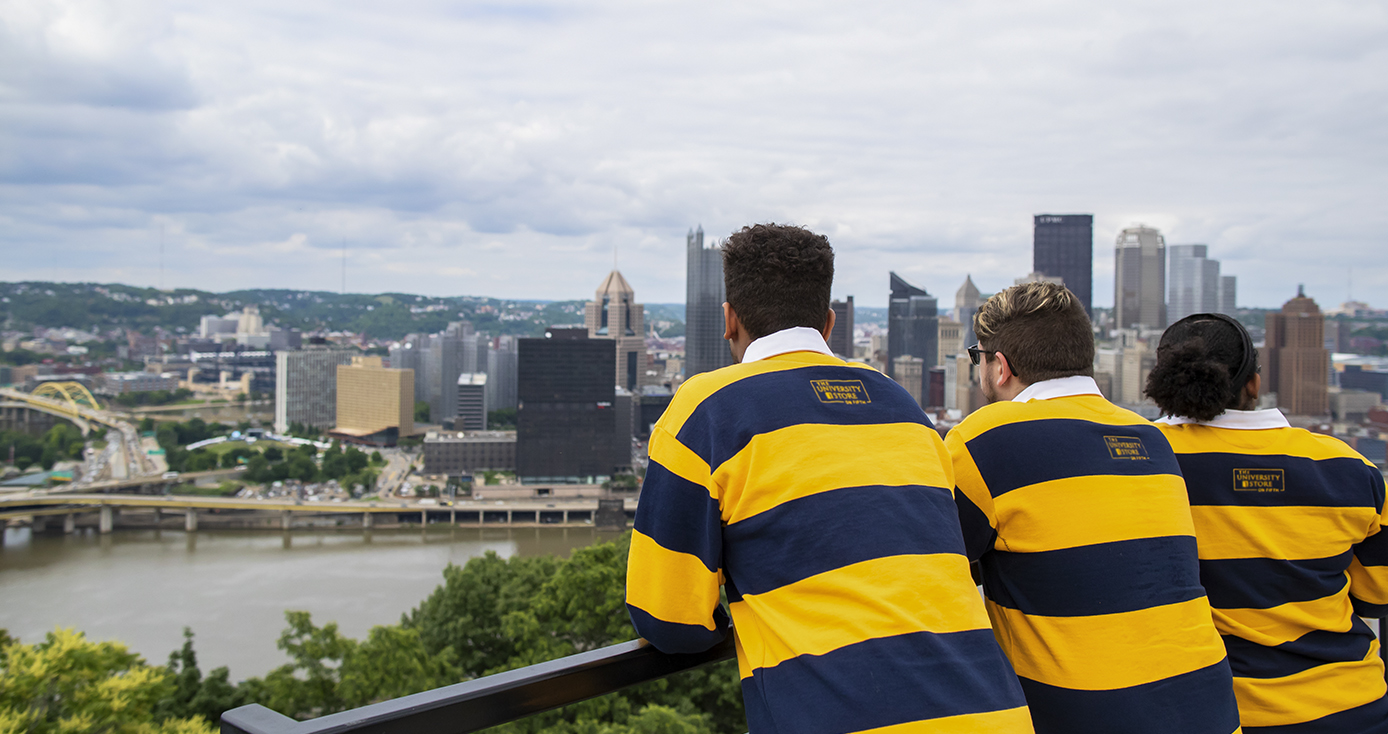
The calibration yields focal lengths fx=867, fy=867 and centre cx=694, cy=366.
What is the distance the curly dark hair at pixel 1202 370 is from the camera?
127cm

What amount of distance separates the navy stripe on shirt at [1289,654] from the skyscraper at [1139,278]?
37.6 meters

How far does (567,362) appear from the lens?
29750 mm

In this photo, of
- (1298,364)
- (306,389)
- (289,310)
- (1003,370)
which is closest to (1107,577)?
(1003,370)

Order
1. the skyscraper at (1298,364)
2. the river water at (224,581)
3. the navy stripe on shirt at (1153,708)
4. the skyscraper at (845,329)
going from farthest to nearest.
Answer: the skyscraper at (845,329) → the skyscraper at (1298,364) → the river water at (224,581) → the navy stripe on shirt at (1153,708)

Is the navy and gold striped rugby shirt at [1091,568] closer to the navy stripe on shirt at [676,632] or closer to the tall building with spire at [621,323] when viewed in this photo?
the navy stripe on shirt at [676,632]

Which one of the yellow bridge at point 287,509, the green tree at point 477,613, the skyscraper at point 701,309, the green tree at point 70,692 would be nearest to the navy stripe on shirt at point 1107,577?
the green tree at point 70,692

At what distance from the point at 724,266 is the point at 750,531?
0.33 m

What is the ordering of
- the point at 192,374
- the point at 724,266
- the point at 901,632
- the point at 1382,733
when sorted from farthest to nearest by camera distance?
the point at 192,374 → the point at 1382,733 → the point at 724,266 → the point at 901,632

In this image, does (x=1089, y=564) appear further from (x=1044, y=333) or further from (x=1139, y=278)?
(x=1139, y=278)

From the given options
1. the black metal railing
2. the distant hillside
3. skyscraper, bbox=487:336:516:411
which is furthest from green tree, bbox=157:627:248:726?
the distant hillside

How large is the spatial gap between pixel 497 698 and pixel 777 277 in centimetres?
53

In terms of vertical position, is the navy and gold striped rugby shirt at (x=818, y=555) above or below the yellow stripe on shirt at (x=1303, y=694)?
above

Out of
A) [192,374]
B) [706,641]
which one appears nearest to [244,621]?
[706,641]

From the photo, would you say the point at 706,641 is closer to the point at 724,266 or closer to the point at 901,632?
the point at 901,632
